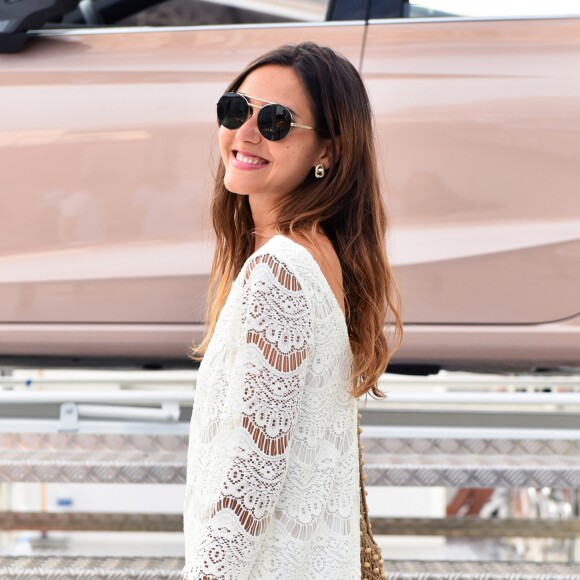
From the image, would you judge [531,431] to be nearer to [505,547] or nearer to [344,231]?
[505,547]

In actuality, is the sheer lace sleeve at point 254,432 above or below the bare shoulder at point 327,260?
below

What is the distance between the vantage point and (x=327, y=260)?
1.05 meters

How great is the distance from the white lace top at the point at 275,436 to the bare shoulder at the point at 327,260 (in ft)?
0.09

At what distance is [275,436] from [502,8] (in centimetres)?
177

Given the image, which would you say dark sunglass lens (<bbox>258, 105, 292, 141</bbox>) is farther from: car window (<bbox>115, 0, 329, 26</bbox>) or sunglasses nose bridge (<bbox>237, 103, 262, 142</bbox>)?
car window (<bbox>115, 0, 329, 26</bbox>)

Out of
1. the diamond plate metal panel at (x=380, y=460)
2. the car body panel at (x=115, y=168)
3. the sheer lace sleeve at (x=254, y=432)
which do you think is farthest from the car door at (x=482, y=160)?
the sheer lace sleeve at (x=254, y=432)

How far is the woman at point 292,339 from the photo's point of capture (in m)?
0.93

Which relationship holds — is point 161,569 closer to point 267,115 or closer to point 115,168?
point 115,168

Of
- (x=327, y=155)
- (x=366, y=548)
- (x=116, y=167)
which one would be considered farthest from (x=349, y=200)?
(x=116, y=167)

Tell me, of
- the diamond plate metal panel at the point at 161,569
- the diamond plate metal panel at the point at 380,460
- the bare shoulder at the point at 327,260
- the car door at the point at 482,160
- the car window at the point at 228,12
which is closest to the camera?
the bare shoulder at the point at 327,260

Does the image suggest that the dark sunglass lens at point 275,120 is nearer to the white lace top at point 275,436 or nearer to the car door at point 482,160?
the white lace top at point 275,436

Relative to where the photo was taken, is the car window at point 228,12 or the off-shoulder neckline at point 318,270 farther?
the car window at point 228,12

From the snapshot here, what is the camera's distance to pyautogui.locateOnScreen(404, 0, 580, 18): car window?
2.37 metres

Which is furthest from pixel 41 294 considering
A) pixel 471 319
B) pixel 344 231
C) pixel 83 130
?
pixel 344 231
